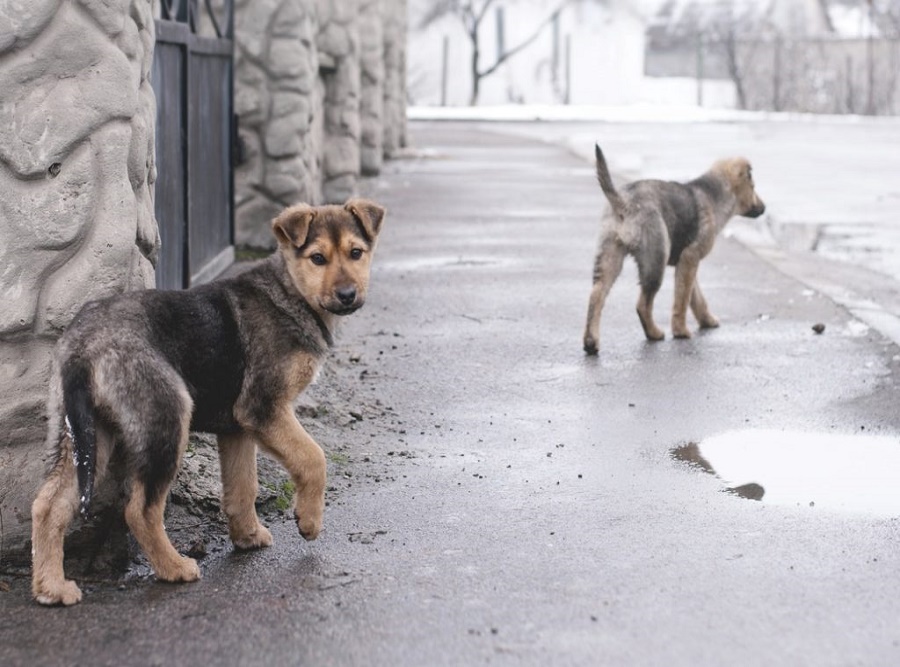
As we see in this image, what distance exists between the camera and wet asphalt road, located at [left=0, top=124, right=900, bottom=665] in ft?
13.8

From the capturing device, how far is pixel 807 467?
20.4 ft

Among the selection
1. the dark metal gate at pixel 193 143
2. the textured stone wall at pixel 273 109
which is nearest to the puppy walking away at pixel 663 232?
the dark metal gate at pixel 193 143

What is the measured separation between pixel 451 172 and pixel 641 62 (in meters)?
31.5

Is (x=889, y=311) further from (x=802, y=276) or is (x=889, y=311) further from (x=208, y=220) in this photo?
(x=208, y=220)

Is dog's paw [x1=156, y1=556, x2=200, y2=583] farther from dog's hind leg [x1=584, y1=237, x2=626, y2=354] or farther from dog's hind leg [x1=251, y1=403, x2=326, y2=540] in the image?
dog's hind leg [x1=584, y1=237, x2=626, y2=354]

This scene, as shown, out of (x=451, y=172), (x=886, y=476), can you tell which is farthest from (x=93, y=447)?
(x=451, y=172)

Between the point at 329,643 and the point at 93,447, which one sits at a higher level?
the point at 93,447

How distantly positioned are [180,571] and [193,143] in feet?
16.0

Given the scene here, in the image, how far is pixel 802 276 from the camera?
11.8m

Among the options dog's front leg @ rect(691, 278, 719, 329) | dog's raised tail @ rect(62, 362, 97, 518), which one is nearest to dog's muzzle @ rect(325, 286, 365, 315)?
dog's raised tail @ rect(62, 362, 97, 518)

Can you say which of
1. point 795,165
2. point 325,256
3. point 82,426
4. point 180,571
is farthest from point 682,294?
point 795,165

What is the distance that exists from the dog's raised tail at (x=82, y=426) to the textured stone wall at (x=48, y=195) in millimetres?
420

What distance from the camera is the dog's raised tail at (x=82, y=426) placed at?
432 centimetres

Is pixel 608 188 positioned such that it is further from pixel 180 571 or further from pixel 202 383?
pixel 180 571
